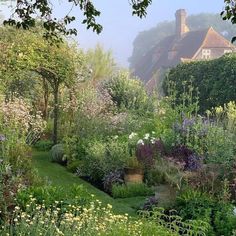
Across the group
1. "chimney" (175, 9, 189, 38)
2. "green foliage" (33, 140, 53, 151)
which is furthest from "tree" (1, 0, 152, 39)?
"chimney" (175, 9, 189, 38)

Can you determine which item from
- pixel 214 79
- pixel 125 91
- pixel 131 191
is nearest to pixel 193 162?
pixel 131 191

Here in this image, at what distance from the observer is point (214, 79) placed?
1806cm

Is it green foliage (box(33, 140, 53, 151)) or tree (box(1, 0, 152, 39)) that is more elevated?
tree (box(1, 0, 152, 39))

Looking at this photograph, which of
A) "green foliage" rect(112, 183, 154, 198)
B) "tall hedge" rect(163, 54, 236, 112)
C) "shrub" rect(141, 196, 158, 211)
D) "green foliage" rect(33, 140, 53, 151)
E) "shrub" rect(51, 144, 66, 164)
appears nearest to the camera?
"shrub" rect(141, 196, 158, 211)

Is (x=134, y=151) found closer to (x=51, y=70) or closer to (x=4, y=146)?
(x=4, y=146)

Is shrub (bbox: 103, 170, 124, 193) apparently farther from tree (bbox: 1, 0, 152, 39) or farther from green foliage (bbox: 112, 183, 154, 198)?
tree (bbox: 1, 0, 152, 39)

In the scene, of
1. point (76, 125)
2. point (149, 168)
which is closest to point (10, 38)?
point (76, 125)

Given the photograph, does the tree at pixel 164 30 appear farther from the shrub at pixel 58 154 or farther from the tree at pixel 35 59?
the shrub at pixel 58 154

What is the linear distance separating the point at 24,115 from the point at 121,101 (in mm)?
6215

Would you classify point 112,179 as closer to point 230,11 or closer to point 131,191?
point 131,191

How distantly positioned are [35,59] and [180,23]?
46825mm

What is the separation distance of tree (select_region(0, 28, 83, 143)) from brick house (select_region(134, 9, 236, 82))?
26.6 m

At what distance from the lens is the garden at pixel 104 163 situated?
5512 mm

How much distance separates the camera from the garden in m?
5.51
